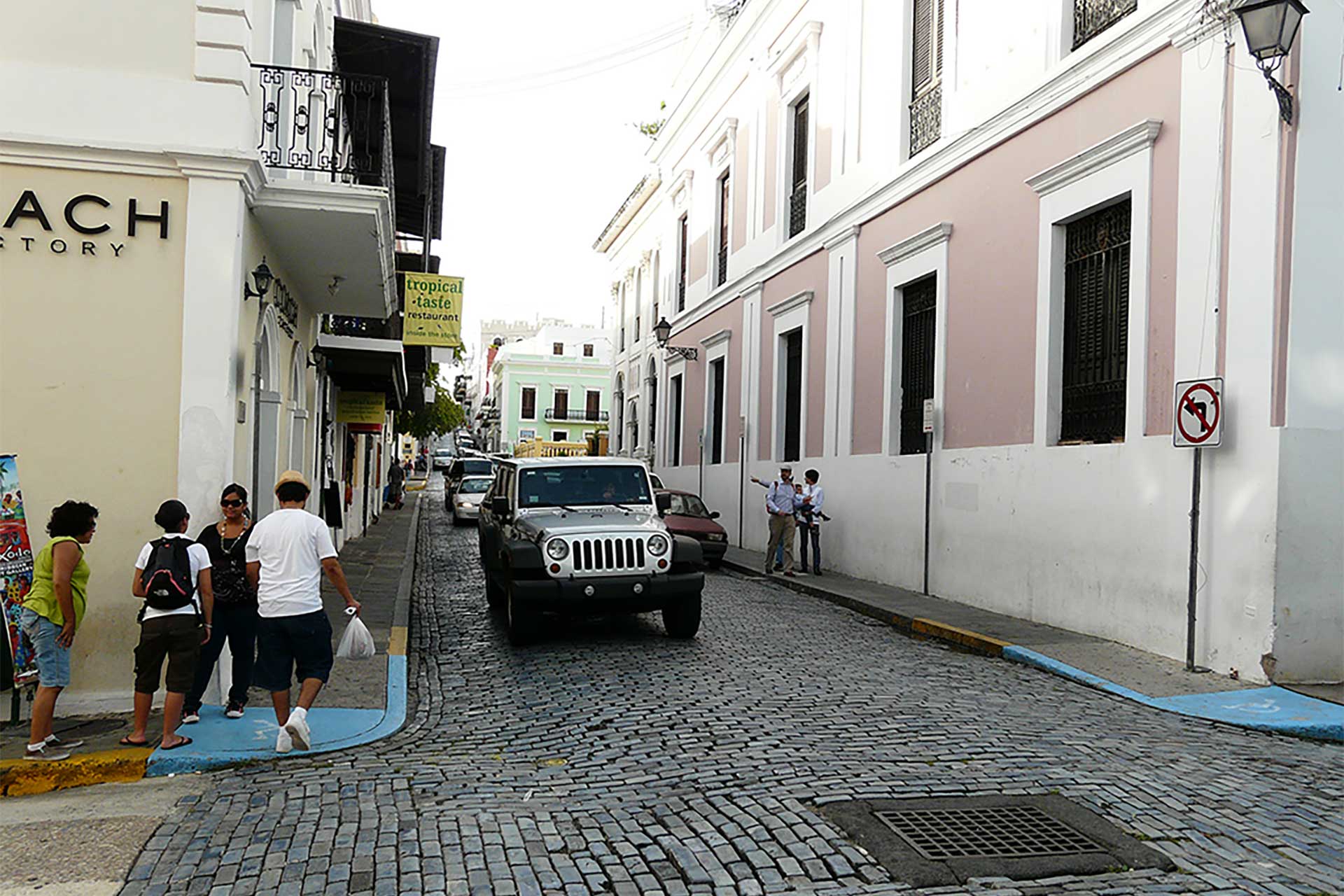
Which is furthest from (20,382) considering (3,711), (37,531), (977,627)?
(977,627)

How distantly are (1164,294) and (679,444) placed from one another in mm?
19230

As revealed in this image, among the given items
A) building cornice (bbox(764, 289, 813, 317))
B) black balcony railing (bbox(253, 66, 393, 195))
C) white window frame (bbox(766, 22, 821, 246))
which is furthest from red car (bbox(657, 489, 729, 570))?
black balcony railing (bbox(253, 66, 393, 195))

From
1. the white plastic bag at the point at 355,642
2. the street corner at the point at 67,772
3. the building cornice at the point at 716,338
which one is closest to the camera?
the street corner at the point at 67,772

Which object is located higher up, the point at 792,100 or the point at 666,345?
the point at 792,100

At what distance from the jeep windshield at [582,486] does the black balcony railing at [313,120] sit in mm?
3502

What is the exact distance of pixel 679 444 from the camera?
28.4 meters

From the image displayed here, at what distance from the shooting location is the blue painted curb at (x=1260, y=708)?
723cm

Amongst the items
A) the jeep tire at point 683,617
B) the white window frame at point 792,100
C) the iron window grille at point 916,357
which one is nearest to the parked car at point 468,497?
the white window frame at point 792,100

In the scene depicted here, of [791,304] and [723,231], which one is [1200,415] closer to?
[791,304]

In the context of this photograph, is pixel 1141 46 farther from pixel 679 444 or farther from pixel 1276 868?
pixel 679 444

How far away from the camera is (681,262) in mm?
29672

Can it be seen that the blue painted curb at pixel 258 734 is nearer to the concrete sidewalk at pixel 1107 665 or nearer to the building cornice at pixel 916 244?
the concrete sidewalk at pixel 1107 665

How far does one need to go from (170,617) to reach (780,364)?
15.4 meters

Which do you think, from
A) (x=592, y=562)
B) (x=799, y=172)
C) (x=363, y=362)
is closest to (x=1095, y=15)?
(x=592, y=562)
